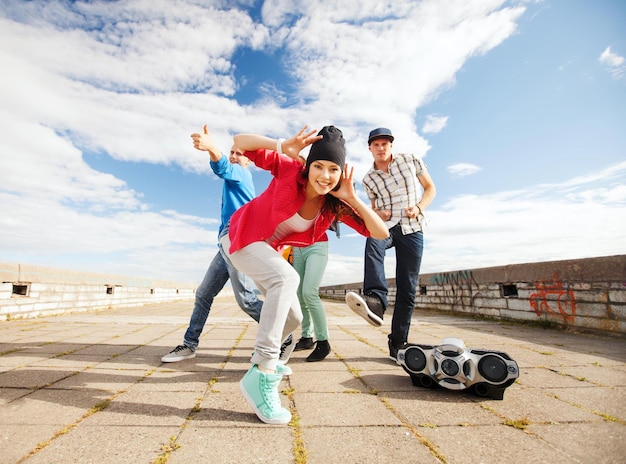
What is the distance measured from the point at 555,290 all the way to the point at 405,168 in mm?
3988

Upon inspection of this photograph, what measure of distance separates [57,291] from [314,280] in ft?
22.0

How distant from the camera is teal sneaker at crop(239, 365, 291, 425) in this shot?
5.63 feet

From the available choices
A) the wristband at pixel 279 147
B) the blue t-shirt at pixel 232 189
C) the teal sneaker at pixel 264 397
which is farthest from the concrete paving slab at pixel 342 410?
the blue t-shirt at pixel 232 189

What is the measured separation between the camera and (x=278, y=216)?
6.70 feet

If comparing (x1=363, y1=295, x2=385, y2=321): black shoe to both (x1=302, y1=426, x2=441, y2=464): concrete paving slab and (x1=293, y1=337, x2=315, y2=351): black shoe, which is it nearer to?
(x1=302, y1=426, x2=441, y2=464): concrete paving slab

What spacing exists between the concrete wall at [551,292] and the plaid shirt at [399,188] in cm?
345

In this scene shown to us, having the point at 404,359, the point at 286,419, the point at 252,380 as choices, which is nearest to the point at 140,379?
the point at 252,380

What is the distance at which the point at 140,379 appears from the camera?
97.0 inches

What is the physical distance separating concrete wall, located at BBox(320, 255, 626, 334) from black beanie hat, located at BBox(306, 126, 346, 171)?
4.66 m

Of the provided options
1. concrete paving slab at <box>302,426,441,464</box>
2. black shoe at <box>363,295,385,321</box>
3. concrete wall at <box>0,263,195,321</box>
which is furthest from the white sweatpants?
concrete wall at <box>0,263,195,321</box>

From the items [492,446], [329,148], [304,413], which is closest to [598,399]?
[492,446]

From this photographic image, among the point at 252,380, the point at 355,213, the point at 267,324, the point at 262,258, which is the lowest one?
the point at 252,380

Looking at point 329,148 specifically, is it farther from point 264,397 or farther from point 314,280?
point 314,280

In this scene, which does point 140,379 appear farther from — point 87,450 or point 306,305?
point 306,305
